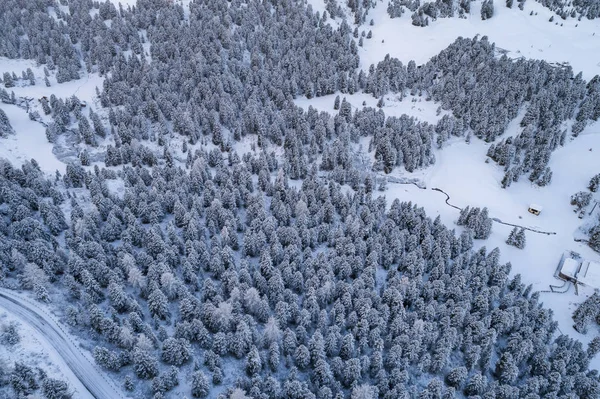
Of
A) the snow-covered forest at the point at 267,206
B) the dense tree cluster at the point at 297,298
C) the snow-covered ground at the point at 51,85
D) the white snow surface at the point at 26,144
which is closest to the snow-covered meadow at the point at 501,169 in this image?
the snow-covered forest at the point at 267,206

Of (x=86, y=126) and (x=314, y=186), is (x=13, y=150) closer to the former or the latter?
(x=86, y=126)

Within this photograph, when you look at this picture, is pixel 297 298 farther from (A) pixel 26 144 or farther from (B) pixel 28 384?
(A) pixel 26 144

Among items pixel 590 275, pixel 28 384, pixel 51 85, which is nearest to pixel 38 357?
pixel 28 384

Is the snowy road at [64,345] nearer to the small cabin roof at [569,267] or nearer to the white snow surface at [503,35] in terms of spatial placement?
the small cabin roof at [569,267]

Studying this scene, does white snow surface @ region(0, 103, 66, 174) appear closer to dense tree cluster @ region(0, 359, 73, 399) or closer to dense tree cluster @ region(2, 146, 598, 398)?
dense tree cluster @ region(2, 146, 598, 398)

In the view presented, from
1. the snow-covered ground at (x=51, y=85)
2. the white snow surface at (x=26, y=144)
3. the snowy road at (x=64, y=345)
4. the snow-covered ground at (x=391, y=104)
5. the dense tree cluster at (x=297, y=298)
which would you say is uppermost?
the snow-covered ground at (x=391, y=104)
